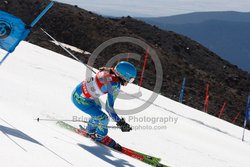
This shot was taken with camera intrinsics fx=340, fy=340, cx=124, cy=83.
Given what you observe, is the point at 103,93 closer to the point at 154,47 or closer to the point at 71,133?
the point at 71,133

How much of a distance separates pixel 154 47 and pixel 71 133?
40.3 meters

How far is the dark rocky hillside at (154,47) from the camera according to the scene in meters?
30.3

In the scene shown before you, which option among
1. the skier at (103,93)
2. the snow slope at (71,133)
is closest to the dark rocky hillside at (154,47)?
the snow slope at (71,133)

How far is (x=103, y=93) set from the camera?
20.5ft

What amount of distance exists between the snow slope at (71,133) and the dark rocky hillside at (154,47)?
1533 centimetres

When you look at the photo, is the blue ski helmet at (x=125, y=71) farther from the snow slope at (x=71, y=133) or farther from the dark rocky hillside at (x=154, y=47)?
the dark rocky hillside at (x=154, y=47)

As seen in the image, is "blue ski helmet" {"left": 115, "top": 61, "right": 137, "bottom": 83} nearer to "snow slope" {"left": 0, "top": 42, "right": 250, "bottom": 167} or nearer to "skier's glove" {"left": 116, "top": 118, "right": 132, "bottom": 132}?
"skier's glove" {"left": 116, "top": 118, "right": 132, "bottom": 132}

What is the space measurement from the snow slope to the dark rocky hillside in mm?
15329

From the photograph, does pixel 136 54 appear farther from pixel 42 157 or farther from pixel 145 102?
pixel 42 157

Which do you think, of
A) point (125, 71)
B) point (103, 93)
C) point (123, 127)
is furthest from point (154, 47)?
→ point (123, 127)

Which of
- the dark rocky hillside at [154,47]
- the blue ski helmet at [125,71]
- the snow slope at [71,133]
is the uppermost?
the dark rocky hillside at [154,47]

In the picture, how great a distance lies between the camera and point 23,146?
14.5 ft

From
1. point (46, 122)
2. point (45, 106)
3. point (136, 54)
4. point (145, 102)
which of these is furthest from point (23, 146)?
point (136, 54)

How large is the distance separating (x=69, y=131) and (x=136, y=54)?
111 feet
